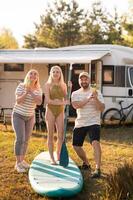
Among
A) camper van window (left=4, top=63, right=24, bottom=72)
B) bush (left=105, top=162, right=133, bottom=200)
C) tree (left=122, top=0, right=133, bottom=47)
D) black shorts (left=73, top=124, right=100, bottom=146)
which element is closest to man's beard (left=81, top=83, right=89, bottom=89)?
black shorts (left=73, top=124, right=100, bottom=146)

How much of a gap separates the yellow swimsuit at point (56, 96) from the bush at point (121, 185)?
172 cm

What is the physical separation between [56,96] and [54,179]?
160 centimetres

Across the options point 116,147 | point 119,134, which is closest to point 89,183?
point 116,147

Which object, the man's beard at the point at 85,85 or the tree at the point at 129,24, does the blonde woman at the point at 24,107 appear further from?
the tree at the point at 129,24

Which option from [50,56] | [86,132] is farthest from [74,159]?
[50,56]

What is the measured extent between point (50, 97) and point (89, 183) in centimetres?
164

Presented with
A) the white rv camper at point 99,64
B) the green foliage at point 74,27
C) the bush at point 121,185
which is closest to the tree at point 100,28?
the green foliage at point 74,27

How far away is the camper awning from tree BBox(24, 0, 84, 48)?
27.8m

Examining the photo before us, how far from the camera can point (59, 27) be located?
43.3 m

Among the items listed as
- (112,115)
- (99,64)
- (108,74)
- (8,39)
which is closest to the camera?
(112,115)

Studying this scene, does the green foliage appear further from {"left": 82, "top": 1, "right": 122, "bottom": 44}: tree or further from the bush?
the bush

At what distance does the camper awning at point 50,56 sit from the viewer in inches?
543

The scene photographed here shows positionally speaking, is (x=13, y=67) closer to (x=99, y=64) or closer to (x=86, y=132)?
(x=99, y=64)

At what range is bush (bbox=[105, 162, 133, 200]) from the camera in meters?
5.59
